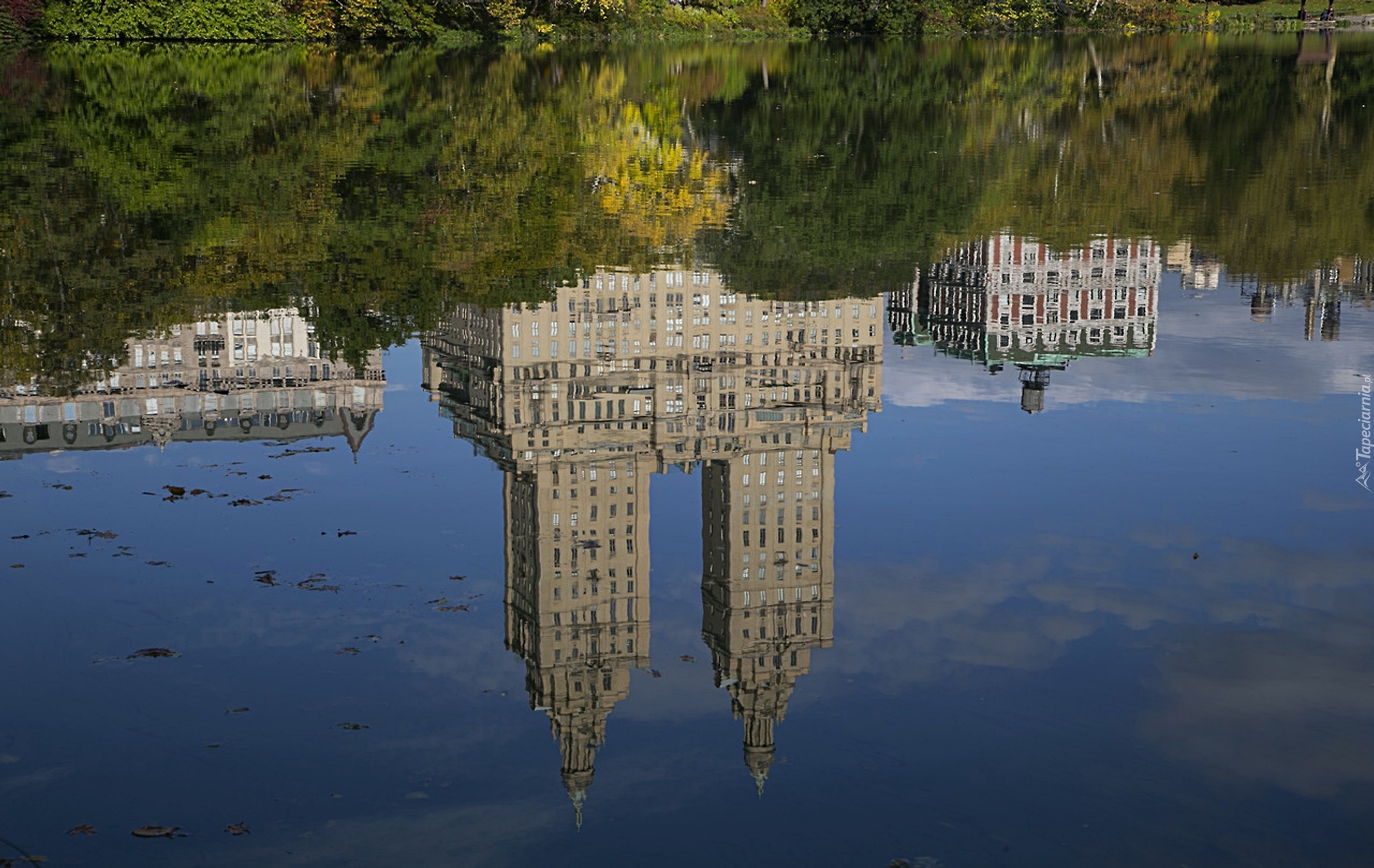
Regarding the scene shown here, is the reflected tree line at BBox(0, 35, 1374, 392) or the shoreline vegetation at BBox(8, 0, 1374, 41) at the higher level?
the shoreline vegetation at BBox(8, 0, 1374, 41)

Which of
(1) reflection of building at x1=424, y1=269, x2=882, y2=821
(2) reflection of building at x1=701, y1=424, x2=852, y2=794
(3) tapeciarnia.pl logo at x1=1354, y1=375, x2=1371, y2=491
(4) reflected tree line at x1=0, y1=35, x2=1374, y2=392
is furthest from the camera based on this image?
(4) reflected tree line at x1=0, y1=35, x2=1374, y2=392

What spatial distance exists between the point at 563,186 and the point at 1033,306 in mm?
15855

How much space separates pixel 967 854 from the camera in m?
12.6

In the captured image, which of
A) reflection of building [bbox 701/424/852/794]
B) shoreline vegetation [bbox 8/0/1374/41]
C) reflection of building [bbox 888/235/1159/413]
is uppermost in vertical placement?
shoreline vegetation [bbox 8/0/1374/41]

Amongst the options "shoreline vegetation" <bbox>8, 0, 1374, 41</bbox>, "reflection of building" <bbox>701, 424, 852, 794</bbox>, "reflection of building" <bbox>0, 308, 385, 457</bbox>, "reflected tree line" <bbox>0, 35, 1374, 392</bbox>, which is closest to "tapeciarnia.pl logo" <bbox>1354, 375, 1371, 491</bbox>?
"reflection of building" <bbox>701, 424, 852, 794</bbox>

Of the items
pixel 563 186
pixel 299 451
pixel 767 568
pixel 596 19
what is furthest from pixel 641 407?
pixel 596 19

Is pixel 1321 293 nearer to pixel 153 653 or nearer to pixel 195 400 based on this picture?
pixel 195 400

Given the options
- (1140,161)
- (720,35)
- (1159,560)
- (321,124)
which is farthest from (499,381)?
(720,35)

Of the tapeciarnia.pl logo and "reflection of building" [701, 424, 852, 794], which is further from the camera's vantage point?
the tapeciarnia.pl logo

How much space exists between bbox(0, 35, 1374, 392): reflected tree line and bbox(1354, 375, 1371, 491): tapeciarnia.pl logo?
8.24 meters

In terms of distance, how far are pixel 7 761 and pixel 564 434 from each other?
10.7 metres

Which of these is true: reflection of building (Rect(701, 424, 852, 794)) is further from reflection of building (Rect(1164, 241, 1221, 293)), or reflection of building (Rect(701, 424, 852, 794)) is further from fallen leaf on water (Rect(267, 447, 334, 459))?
reflection of building (Rect(1164, 241, 1221, 293))

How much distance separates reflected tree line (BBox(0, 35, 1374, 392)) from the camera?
3158 cm

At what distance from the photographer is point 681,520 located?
20.9m
